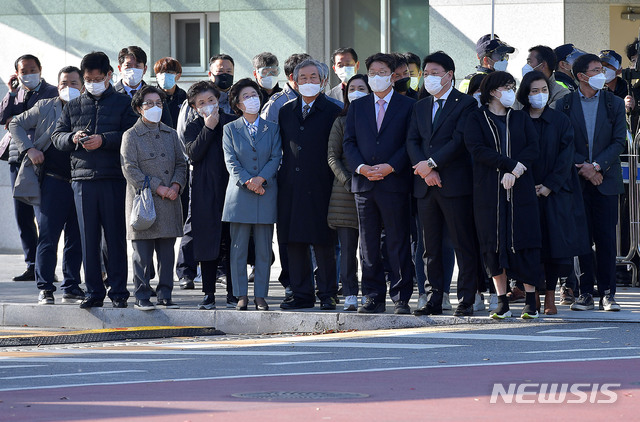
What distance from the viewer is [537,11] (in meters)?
18.5

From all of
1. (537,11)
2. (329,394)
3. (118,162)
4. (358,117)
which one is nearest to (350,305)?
(358,117)

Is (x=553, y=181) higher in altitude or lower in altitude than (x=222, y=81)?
lower

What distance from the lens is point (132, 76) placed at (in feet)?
49.5

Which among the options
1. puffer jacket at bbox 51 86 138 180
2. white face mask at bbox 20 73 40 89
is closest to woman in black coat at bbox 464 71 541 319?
puffer jacket at bbox 51 86 138 180

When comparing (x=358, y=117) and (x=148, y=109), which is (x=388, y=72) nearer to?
(x=358, y=117)

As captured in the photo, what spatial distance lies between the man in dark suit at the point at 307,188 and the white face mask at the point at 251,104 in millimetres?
232

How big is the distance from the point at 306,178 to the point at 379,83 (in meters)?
1.11

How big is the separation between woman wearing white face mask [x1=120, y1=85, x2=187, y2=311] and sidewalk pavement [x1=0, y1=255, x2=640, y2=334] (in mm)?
265

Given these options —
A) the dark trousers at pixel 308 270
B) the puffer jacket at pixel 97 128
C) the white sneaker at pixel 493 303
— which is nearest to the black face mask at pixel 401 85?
the dark trousers at pixel 308 270

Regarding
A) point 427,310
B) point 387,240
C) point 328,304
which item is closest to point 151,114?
point 328,304

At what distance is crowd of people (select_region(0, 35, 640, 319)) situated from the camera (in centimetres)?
1219

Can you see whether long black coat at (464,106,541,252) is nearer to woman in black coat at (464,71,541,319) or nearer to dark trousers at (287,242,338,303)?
woman in black coat at (464,71,541,319)

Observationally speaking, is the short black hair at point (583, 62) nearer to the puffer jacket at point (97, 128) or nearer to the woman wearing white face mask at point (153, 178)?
the woman wearing white face mask at point (153, 178)

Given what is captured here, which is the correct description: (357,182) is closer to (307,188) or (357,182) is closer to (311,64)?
(307,188)
